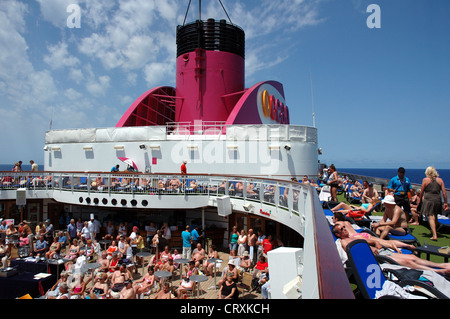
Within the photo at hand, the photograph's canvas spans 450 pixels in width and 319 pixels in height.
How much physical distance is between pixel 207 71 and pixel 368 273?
712 inches

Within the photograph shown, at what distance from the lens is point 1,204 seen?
603 inches

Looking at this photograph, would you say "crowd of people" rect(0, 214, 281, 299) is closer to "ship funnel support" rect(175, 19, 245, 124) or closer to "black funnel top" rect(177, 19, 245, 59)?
"ship funnel support" rect(175, 19, 245, 124)

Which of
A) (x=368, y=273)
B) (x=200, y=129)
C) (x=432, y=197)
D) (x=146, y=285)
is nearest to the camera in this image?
(x=368, y=273)

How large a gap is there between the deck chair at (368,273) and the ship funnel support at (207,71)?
1671cm

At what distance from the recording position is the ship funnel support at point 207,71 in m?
19.3

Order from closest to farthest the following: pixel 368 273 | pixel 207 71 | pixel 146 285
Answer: pixel 368 273 < pixel 146 285 < pixel 207 71

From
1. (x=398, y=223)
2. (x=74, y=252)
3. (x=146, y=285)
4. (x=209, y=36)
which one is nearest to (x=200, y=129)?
(x=209, y=36)

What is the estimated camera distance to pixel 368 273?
285 cm

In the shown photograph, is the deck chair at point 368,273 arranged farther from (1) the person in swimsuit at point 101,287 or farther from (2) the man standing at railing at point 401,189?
(1) the person in swimsuit at point 101,287

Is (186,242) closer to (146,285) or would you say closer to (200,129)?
(146,285)

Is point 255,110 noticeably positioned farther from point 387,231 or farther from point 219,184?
point 387,231

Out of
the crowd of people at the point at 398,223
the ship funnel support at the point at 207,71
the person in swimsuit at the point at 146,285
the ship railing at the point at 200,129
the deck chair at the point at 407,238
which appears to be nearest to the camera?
the crowd of people at the point at 398,223

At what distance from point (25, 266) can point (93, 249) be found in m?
2.36

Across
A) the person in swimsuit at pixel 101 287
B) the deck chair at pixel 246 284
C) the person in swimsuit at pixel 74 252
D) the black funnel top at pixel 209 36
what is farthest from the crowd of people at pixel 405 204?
the black funnel top at pixel 209 36
